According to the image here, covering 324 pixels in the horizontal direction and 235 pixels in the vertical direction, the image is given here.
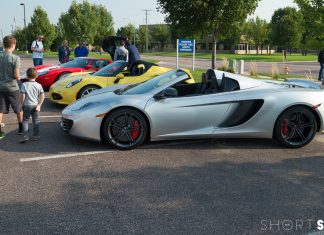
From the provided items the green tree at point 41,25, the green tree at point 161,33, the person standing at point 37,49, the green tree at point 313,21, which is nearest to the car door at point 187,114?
the green tree at point 313,21

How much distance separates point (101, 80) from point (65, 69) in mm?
2909

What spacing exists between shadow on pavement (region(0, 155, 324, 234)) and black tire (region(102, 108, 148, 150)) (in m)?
0.76

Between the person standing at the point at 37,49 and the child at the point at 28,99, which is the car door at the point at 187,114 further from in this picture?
the person standing at the point at 37,49

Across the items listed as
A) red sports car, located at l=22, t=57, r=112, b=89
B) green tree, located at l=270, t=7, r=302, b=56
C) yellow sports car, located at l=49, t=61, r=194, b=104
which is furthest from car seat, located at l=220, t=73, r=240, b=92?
green tree, located at l=270, t=7, r=302, b=56

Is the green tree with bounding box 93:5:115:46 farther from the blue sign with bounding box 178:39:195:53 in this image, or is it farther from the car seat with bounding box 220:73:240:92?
the car seat with bounding box 220:73:240:92

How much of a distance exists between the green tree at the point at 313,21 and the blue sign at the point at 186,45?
452 inches

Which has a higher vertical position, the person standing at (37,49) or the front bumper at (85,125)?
the person standing at (37,49)

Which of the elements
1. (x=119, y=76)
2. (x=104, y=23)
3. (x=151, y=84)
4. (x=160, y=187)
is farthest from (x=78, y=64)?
(x=104, y=23)

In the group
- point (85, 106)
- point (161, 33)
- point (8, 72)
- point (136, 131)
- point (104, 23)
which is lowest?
point (136, 131)

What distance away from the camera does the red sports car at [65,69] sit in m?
10.6

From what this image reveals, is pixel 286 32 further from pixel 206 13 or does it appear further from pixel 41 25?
pixel 206 13

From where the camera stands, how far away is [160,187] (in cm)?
389

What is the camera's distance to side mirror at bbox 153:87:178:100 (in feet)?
17.1

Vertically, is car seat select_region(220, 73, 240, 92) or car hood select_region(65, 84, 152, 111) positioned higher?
car seat select_region(220, 73, 240, 92)
